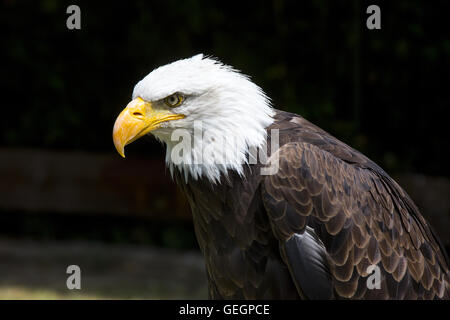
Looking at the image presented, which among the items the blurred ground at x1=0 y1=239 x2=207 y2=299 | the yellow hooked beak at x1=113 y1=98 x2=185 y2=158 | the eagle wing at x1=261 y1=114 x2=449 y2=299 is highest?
the yellow hooked beak at x1=113 y1=98 x2=185 y2=158

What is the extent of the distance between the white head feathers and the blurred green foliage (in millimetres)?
3030

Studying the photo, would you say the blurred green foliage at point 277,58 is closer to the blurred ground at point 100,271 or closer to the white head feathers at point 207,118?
the blurred ground at point 100,271

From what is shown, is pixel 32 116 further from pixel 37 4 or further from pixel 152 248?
pixel 152 248

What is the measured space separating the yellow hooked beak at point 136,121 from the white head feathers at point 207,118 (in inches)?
1.2

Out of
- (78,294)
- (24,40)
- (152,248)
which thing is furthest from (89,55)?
(78,294)

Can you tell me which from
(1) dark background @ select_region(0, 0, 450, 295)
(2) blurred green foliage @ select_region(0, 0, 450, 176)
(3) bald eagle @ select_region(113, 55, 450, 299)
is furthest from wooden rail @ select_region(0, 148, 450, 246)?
(3) bald eagle @ select_region(113, 55, 450, 299)

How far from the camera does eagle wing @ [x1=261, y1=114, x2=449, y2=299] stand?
2.90 m

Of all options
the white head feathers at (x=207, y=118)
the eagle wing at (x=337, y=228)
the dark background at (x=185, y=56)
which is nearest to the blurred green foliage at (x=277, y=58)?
the dark background at (x=185, y=56)

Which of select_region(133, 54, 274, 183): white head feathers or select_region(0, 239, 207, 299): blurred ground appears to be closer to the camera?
select_region(133, 54, 274, 183): white head feathers

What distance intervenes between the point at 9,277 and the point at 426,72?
4.02 metres

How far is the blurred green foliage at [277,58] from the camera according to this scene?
5.85 metres

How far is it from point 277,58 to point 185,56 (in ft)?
2.82

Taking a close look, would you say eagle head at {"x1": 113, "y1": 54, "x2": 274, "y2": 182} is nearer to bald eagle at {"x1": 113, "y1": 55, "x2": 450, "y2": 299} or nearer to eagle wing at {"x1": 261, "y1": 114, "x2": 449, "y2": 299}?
bald eagle at {"x1": 113, "y1": 55, "x2": 450, "y2": 299}

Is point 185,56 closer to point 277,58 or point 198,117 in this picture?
point 277,58
